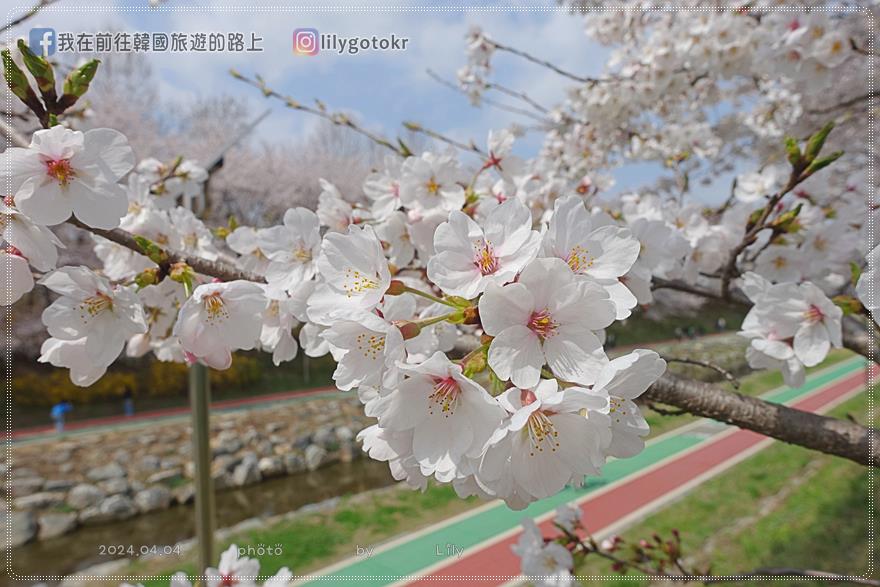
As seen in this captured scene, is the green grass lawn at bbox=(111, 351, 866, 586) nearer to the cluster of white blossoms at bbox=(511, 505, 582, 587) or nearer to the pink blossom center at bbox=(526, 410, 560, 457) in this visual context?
the cluster of white blossoms at bbox=(511, 505, 582, 587)

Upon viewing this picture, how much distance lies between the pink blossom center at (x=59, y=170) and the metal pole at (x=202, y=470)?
58.9 inches

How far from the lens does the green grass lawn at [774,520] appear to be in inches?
136

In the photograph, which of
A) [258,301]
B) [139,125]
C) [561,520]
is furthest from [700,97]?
[139,125]

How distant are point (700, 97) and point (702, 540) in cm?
371

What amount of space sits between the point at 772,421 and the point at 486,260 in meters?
0.74

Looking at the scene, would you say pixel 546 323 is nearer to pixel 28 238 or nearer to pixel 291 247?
pixel 291 247

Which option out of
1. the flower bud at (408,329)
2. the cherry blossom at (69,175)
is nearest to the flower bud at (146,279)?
the cherry blossom at (69,175)

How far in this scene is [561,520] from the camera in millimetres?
1969

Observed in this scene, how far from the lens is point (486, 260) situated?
2.09 ft

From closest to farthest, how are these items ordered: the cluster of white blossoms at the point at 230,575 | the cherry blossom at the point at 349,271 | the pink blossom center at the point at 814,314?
the cherry blossom at the point at 349,271
the pink blossom center at the point at 814,314
the cluster of white blossoms at the point at 230,575

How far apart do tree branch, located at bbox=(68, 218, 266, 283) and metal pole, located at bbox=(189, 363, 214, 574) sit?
1322 mm

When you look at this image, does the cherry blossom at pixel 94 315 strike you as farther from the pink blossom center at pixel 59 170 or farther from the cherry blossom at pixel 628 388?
the cherry blossom at pixel 628 388

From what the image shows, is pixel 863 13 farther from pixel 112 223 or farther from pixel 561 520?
pixel 112 223

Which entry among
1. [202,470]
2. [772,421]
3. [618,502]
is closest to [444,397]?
[772,421]
